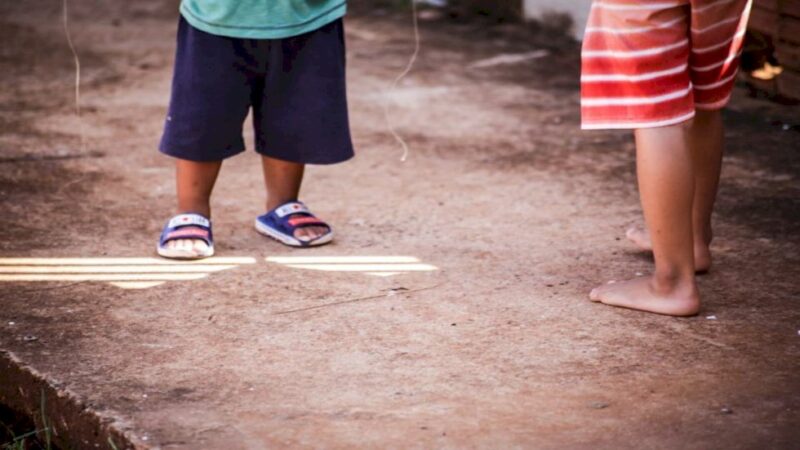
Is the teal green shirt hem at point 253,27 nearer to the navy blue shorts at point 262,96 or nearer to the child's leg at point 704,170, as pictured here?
the navy blue shorts at point 262,96

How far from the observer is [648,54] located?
269 cm

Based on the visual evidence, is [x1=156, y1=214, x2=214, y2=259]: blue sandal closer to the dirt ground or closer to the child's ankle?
the dirt ground

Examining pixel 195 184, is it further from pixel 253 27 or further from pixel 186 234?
pixel 253 27

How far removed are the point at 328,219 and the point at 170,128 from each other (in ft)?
1.83

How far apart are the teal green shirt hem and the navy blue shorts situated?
1.0 inches

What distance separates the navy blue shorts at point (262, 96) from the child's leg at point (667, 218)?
36.6 inches

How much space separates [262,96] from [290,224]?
35 centimetres

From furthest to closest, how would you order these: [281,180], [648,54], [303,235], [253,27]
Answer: [281,180] → [303,235] → [253,27] → [648,54]

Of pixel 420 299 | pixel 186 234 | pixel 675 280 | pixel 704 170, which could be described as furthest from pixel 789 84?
pixel 186 234

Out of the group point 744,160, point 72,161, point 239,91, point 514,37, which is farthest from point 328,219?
point 514,37

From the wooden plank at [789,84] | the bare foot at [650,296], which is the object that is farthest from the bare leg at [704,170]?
the wooden plank at [789,84]

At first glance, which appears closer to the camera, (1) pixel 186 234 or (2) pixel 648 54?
(2) pixel 648 54

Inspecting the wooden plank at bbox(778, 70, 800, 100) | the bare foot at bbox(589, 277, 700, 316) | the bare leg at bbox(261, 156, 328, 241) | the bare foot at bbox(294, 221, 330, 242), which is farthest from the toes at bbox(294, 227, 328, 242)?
the wooden plank at bbox(778, 70, 800, 100)

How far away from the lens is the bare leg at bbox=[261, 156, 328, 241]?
3479mm
